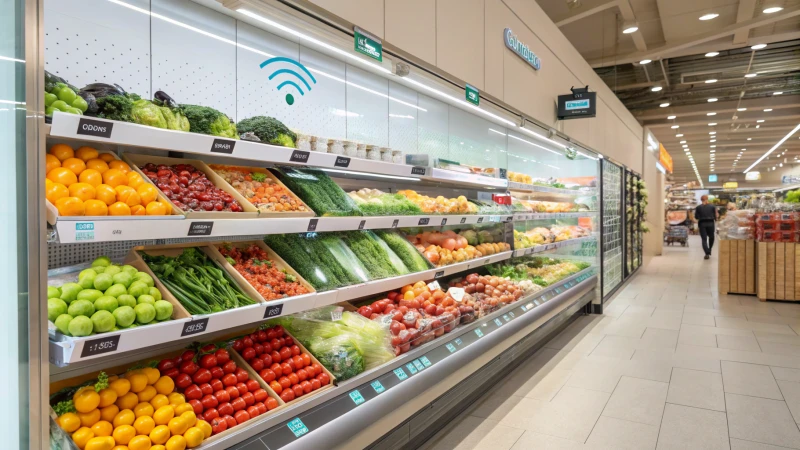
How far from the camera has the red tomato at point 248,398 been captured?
7.17 feet

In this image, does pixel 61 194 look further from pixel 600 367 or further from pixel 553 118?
pixel 553 118

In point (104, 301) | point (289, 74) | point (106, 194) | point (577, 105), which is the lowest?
point (104, 301)

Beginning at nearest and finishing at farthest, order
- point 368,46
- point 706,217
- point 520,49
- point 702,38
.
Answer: point 368,46 → point 520,49 → point 702,38 → point 706,217

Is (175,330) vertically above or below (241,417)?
above

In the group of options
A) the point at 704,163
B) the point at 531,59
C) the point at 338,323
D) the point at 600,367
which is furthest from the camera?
the point at 704,163

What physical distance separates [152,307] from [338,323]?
1429mm

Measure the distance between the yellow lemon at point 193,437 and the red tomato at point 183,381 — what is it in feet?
0.95

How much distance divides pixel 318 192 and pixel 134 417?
1591 mm

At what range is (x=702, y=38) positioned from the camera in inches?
358

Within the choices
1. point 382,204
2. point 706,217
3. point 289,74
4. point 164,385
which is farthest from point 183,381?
point 706,217

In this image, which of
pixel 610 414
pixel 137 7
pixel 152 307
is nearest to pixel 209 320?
pixel 152 307

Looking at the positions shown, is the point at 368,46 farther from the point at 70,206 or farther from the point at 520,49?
the point at 520,49

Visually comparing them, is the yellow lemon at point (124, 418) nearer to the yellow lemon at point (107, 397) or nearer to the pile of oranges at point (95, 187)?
the yellow lemon at point (107, 397)

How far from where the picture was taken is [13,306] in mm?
1479
